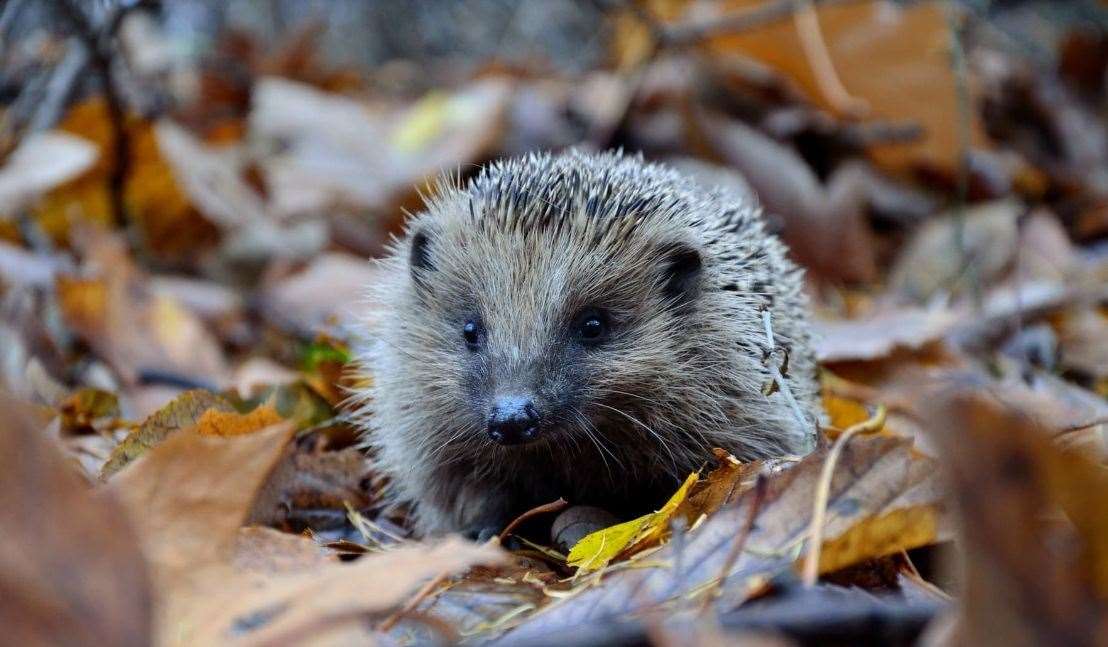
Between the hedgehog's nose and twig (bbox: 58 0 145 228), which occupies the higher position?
twig (bbox: 58 0 145 228)

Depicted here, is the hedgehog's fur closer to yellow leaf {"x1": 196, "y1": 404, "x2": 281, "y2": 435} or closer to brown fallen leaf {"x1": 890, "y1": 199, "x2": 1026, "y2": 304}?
yellow leaf {"x1": 196, "y1": 404, "x2": 281, "y2": 435}

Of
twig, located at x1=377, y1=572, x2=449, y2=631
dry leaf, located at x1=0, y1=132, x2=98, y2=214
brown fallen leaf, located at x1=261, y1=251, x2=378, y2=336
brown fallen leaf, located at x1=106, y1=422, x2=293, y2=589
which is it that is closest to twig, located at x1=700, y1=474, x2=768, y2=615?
twig, located at x1=377, y1=572, x2=449, y2=631

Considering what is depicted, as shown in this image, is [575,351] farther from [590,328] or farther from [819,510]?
[819,510]

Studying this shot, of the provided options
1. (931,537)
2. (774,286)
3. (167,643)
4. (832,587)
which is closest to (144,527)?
(167,643)

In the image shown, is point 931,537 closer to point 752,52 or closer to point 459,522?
point 459,522

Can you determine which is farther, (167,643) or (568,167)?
(568,167)

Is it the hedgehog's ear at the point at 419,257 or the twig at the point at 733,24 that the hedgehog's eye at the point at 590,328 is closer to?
the hedgehog's ear at the point at 419,257
